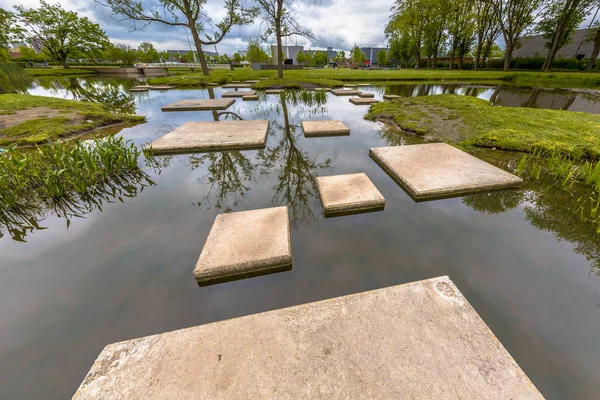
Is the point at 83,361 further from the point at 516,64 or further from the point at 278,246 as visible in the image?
the point at 516,64

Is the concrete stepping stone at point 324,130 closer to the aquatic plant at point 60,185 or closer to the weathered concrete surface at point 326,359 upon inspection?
the aquatic plant at point 60,185

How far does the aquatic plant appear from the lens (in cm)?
262

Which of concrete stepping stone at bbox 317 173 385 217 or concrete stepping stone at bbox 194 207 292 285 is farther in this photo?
concrete stepping stone at bbox 317 173 385 217

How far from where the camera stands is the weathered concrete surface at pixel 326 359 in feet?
3.67

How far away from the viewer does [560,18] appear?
2077 cm

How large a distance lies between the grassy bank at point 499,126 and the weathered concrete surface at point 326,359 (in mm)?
4472

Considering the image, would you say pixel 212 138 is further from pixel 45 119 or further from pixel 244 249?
pixel 45 119

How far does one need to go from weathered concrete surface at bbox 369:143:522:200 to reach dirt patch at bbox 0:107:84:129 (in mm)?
7800

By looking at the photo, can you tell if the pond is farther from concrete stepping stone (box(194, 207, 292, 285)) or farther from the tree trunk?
the tree trunk

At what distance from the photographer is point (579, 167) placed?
3.47 meters

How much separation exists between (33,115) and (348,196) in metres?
8.62

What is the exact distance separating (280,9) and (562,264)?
1720 centimetres

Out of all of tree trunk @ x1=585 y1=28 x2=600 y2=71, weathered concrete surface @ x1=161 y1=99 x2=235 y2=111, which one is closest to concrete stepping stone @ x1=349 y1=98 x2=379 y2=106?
weathered concrete surface @ x1=161 y1=99 x2=235 y2=111

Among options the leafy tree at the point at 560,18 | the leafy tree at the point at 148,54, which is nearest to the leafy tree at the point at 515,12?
the leafy tree at the point at 560,18
